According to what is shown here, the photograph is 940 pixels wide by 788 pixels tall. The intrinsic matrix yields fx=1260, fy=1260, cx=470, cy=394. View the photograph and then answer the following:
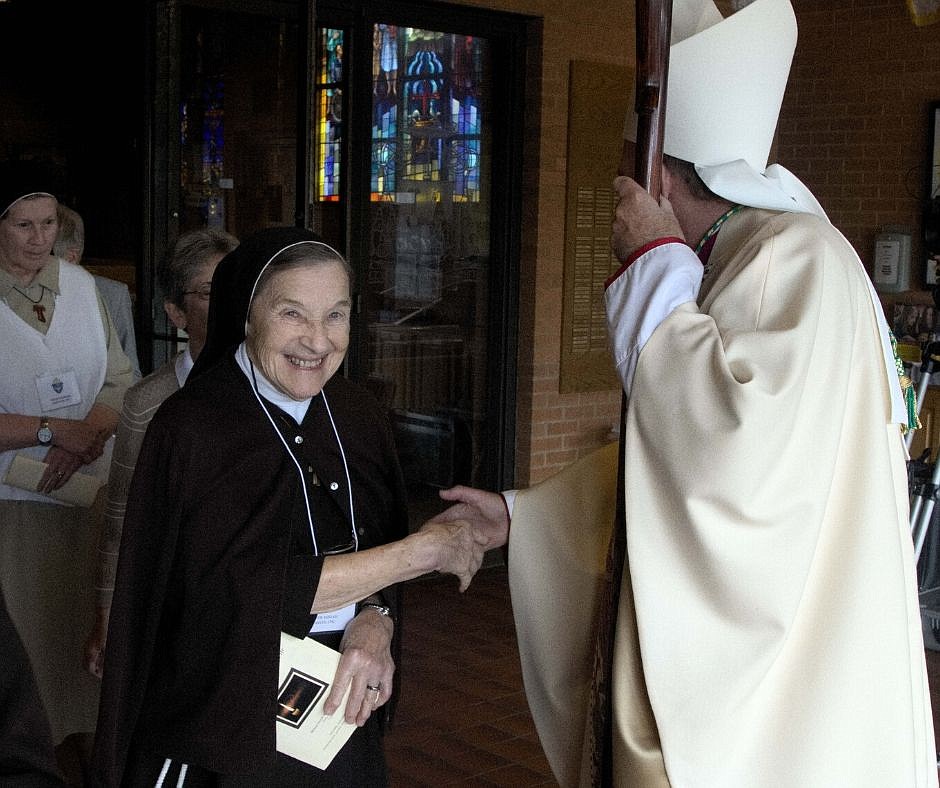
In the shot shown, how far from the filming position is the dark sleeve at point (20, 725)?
1.51 meters

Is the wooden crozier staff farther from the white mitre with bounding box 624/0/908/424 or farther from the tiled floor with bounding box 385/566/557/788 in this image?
the tiled floor with bounding box 385/566/557/788

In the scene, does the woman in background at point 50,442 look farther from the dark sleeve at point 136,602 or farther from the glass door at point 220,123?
the glass door at point 220,123

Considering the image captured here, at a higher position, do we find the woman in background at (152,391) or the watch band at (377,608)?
the woman in background at (152,391)

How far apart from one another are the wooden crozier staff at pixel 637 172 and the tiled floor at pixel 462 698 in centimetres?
174

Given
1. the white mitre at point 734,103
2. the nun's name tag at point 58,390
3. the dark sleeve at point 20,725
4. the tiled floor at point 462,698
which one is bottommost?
the tiled floor at point 462,698

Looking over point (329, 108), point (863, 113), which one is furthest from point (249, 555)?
point (863, 113)

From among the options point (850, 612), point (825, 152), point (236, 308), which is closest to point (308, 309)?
point (236, 308)

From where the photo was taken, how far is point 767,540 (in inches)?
83.3

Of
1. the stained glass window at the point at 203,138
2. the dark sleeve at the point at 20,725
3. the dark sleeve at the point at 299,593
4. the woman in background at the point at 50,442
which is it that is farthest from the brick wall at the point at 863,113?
the dark sleeve at the point at 20,725

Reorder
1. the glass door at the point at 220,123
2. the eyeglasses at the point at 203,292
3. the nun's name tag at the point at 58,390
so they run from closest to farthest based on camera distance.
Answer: the eyeglasses at the point at 203,292 → the nun's name tag at the point at 58,390 → the glass door at the point at 220,123

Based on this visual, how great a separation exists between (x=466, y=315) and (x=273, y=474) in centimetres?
432

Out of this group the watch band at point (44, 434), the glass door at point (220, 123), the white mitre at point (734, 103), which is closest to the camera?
the white mitre at point (734, 103)

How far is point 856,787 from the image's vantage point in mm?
2236

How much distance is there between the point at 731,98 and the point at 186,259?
1.45 metres
